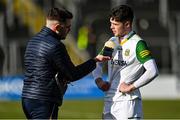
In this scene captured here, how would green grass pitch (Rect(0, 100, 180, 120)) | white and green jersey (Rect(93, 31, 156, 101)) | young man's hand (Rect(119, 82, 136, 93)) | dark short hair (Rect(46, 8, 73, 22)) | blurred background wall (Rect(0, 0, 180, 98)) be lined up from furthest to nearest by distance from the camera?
blurred background wall (Rect(0, 0, 180, 98))
green grass pitch (Rect(0, 100, 180, 120))
white and green jersey (Rect(93, 31, 156, 101))
young man's hand (Rect(119, 82, 136, 93))
dark short hair (Rect(46, 8, 73, 22))

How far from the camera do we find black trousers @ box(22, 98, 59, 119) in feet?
22.2

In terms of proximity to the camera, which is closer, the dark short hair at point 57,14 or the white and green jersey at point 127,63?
the dark short hair at point 57,14

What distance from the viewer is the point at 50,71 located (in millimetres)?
6809

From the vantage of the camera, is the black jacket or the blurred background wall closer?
the black jacket

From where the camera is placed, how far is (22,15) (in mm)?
29172

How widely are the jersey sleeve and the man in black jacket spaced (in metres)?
0.50

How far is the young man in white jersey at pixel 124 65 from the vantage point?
6.93 metres

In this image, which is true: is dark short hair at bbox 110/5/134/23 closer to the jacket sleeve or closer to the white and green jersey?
the white and green jersey

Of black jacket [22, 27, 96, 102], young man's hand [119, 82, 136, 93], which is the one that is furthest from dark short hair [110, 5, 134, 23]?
young man's hand [119, 82, 136, 93]

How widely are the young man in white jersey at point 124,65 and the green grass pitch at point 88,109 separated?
9.47 m

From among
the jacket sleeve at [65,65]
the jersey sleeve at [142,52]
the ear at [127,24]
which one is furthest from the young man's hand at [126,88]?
the ear at [127,24]

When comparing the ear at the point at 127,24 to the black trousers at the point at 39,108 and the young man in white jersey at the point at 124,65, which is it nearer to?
the young man in white jersey at the point at 124,65

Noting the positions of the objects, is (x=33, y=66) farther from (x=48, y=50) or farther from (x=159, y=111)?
(x=159, y=111)

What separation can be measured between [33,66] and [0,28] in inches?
767
